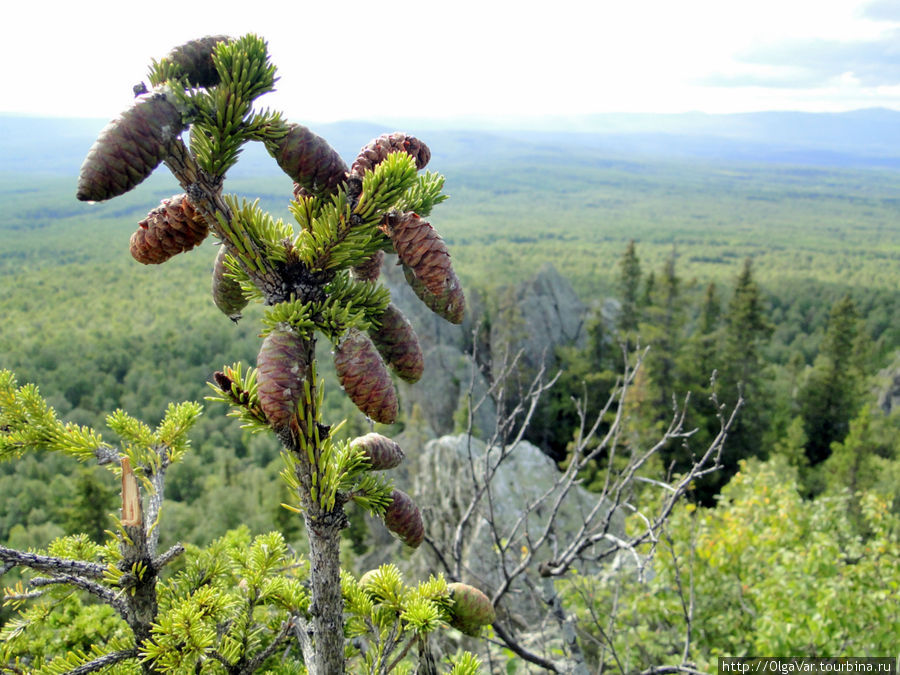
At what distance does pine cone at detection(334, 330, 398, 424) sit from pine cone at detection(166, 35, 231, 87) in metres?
0.73

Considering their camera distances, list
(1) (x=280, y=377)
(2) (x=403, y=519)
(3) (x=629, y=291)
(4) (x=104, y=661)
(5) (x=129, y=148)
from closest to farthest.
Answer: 1. (5) (x=129, y=148)
2. (1) (x=280, y=377)
3. (2) (x=403, y=519)
4. (4) (x=104, y=661)
5. (3) (x=629, y=291)

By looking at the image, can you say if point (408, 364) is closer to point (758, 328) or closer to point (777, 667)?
point (777, 667)

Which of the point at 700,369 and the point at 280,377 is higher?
the point at 280,377

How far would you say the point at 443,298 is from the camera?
1.41 m

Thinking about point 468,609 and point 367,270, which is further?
point 468,609

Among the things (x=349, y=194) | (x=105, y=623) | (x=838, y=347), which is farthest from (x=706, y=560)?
(x=838, y=347)

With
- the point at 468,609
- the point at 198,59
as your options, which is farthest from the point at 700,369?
the point at 198,59

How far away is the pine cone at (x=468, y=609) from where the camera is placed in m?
1.89

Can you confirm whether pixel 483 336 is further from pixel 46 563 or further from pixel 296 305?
pixel 296 305

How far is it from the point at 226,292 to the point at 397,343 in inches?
22.3

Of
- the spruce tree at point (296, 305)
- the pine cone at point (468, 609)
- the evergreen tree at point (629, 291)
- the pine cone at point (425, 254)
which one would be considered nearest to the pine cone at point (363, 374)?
the spruce tree at point (296, 305)

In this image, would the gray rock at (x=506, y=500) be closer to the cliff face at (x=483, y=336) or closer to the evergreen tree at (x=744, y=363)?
the cliff face at (x=483, y=336)

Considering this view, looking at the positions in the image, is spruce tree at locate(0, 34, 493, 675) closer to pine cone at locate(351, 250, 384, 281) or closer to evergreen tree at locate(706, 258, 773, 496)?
pine cone at locate(351, 250, 384, 281)

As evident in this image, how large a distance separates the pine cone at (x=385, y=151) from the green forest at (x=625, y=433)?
0.26m
